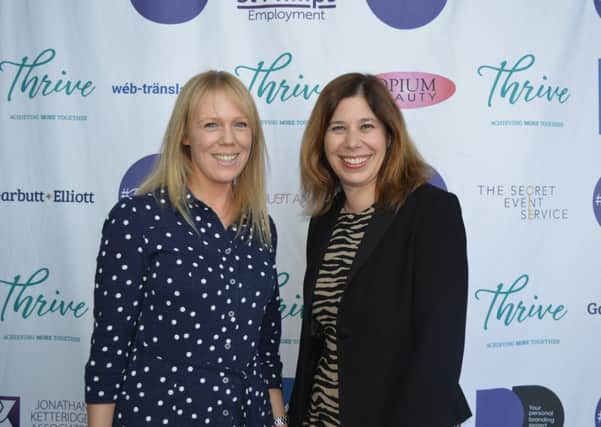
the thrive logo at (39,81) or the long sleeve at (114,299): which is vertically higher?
the thrive logo at (39,81)

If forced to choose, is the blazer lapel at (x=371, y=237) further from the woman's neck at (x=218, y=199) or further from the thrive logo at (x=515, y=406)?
the thrive logo at (x=515, y=406)

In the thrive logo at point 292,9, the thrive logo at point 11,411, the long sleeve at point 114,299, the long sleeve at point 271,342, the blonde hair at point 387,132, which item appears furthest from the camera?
the thrive logo at point 11,411

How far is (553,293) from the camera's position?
2.35 meters

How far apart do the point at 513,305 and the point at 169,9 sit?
1.95 metres

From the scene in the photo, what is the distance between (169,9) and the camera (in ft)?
7.45

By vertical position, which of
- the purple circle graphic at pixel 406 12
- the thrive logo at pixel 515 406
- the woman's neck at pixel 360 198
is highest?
the purple circle graphic at pixel 406 12

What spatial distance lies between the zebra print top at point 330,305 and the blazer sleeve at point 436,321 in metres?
0.20

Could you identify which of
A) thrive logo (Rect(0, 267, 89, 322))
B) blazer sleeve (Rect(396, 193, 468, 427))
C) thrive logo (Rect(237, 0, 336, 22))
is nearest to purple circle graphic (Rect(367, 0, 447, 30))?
thrive logo (Rect(237, 0, 336, 22))

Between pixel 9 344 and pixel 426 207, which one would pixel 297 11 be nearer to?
pixel 426 207

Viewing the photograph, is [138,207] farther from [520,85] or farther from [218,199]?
[520,85]

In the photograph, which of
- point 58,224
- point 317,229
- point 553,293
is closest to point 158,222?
point 317,229

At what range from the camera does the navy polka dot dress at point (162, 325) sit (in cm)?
122

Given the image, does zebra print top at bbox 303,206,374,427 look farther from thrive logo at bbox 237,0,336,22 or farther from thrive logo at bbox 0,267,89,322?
thrive logo at bbox 0,267,89,322

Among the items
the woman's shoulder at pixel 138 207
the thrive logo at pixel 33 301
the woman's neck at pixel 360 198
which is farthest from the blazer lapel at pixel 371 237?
the thrive logo at pixel 33 301
